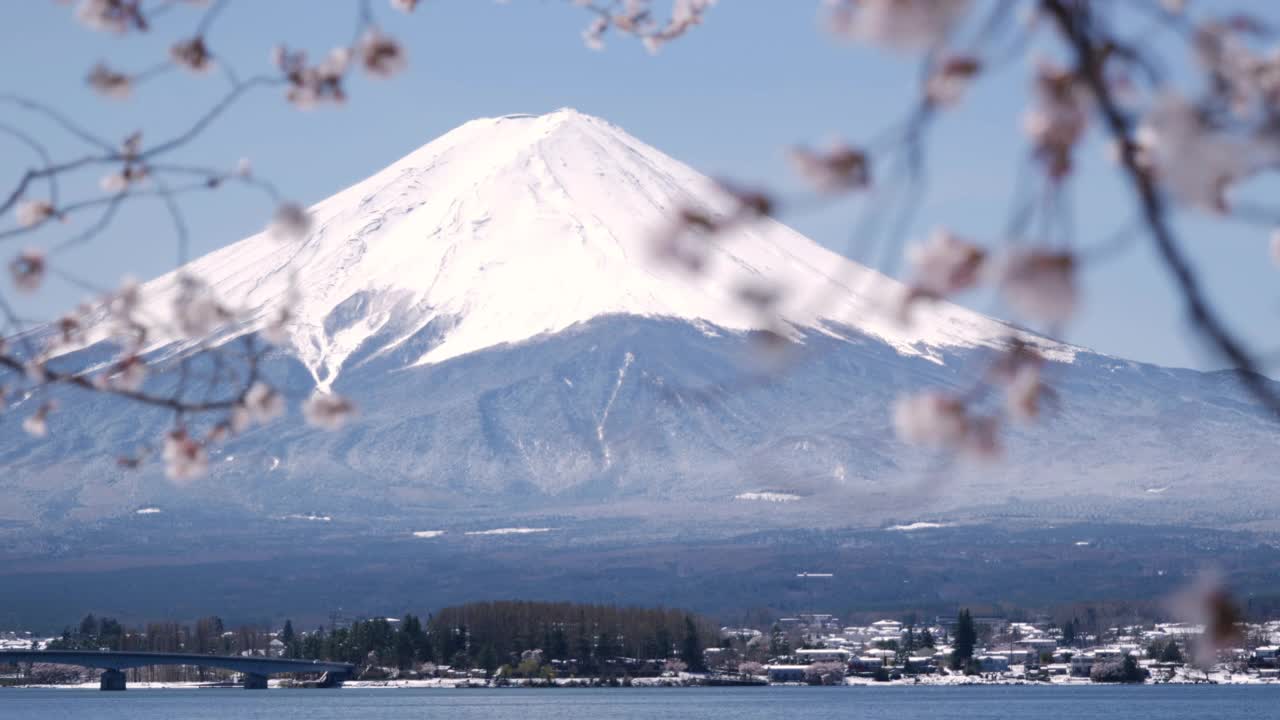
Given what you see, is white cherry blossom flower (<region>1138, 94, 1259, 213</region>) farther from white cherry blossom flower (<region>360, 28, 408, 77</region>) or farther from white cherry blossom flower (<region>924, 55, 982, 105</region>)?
white cherry blossom flower (<region>360, 28, 408, 77</region>)

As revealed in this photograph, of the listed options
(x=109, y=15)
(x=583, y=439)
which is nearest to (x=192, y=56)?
(x=109, y=15)

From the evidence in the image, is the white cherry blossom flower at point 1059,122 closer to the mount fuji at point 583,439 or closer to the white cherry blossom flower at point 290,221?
the white cherry blossom flower at point 290,221

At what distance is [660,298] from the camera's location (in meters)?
197

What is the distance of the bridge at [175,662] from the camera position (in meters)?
68.9

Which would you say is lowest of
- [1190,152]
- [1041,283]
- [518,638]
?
[1041,283]

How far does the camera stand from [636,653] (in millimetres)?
84312

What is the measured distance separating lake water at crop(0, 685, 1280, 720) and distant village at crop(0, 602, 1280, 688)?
6.51ft

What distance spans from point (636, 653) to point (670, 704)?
2196 centimetres

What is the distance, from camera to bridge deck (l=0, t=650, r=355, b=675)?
68625mm

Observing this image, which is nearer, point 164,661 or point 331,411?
point 331,411

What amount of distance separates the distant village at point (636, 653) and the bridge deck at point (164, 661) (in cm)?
518

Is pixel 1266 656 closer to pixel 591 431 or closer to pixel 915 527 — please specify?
pixel 915 527

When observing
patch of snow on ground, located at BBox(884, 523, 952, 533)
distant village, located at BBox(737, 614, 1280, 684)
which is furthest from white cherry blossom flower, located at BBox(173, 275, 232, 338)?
patch of snow on ground, located at BBox(884, 523, 952, 533)

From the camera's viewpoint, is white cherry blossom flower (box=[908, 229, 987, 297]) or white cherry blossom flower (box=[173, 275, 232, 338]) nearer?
white cherry blossom flower (box=[908, 229, 987, 297])
